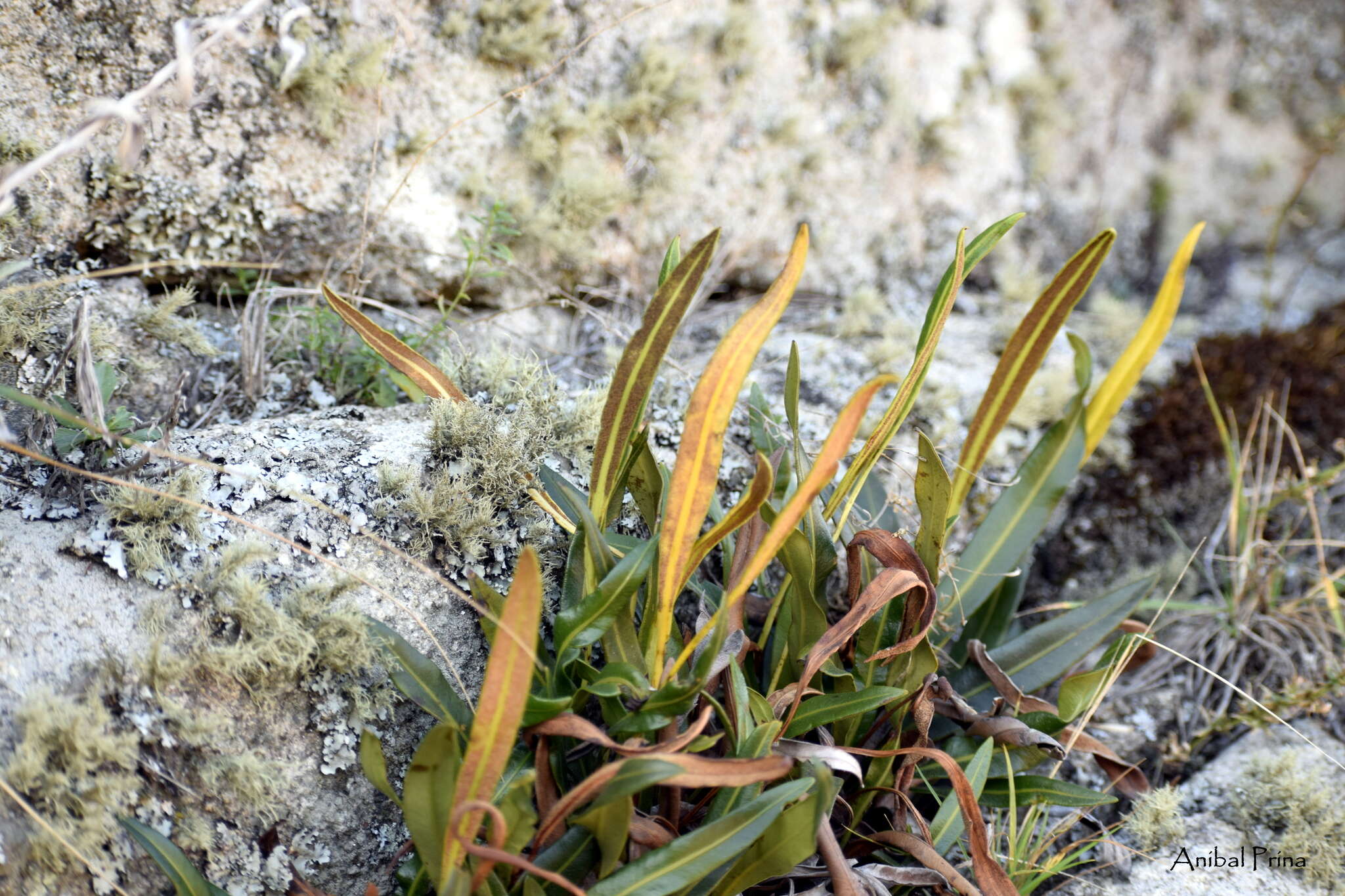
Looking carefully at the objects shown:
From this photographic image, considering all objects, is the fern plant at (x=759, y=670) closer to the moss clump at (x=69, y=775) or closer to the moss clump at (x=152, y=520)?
the moss clump at (x=69, y=775)

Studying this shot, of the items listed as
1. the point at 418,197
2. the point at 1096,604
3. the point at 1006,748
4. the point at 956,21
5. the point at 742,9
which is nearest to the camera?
the point at 1006,748

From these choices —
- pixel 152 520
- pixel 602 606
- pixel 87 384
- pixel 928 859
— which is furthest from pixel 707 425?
pixel 87 384

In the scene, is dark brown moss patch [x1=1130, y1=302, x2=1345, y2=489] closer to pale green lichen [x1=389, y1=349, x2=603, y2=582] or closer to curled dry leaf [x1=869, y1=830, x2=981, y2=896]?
curled dry leaf [x1=869, y1=830, x2=981, y2=896]

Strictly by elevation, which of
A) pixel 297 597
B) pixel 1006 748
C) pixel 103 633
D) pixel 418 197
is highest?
pixel 418 197

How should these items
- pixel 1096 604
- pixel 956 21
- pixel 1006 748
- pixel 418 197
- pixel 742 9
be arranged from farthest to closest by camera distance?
pixel 956 21 → pixel 742 9 → pixel 418 197 → pixel 1096 604 → pixel 1006 748

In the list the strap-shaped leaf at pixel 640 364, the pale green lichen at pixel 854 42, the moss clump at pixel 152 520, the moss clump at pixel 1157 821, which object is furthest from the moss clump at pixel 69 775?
the pale green lichen at pixel 854 42

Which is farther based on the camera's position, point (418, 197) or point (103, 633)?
point (418, 197)

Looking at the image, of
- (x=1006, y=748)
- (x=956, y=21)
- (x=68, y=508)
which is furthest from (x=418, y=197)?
(x=956, y=21)

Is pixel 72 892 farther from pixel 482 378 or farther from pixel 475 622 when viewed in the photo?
pixel 482 378
